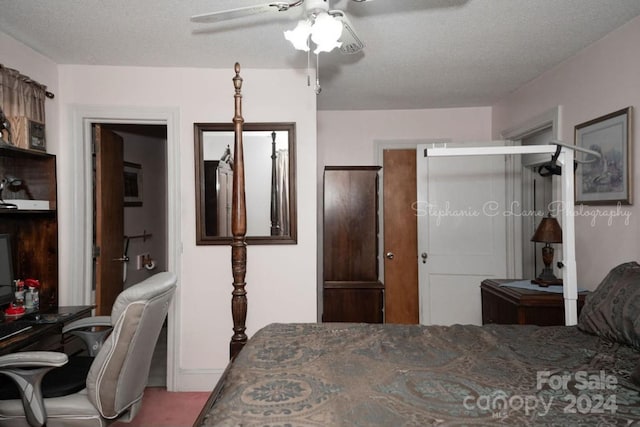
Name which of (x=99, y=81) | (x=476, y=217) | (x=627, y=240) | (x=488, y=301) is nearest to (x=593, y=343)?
(x=627, y=240)

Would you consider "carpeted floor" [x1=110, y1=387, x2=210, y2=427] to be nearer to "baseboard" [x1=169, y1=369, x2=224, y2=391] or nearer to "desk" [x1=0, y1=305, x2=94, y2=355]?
"baseboard" [x1=169, y1=369, x2=224, y2=391]

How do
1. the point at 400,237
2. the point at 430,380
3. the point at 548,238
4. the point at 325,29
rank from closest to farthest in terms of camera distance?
the point at 430,380, the point at 325,29, the point at 548,238, the point at 400,237

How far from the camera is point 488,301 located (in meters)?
3.04

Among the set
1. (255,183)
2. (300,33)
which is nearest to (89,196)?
(255,183)

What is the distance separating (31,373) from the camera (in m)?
1.71

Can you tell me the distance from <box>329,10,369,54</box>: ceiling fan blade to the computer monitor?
2215mm

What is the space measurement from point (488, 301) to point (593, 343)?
4.54 feet

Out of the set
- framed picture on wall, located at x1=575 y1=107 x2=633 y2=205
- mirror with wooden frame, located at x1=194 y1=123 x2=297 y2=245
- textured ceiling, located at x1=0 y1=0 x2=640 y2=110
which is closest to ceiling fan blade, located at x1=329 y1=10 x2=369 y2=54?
textured ceiling, located at x1=0 y1=0 x2=640 y2=110

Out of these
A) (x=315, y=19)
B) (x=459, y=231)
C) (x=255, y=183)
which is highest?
(x=315, y=19)

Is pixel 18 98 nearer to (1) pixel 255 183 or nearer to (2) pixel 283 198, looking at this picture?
(1) pixel 255 183

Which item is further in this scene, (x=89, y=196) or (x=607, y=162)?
(x=89, y=196)

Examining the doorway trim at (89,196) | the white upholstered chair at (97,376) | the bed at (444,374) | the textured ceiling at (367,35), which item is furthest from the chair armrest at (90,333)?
the textured ceiling at (367,35)

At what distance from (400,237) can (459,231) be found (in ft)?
2.33

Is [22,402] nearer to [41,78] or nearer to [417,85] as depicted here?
[41,78]
